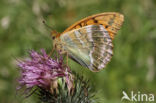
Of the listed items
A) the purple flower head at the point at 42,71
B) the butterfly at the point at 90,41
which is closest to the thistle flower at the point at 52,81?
the purple flower head at the point at 42,71

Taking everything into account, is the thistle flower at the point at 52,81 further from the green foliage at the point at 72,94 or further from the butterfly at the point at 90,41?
the butterfly at the point at 90,41

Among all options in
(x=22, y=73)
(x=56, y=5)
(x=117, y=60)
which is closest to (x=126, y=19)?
(x=117, y=60)

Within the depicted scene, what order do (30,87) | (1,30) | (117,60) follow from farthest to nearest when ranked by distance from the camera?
(1,30) → (117,60) → (30,87)

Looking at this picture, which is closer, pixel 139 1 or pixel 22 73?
pixel 22 73

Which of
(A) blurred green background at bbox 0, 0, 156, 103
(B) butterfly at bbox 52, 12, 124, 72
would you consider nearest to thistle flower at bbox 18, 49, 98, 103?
(B) butterfly at bbox 52, 12, 124, 72

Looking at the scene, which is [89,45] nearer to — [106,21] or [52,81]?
[106,21]

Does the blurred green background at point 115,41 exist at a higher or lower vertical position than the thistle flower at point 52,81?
higher

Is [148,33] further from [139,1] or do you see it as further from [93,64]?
[93,64]
